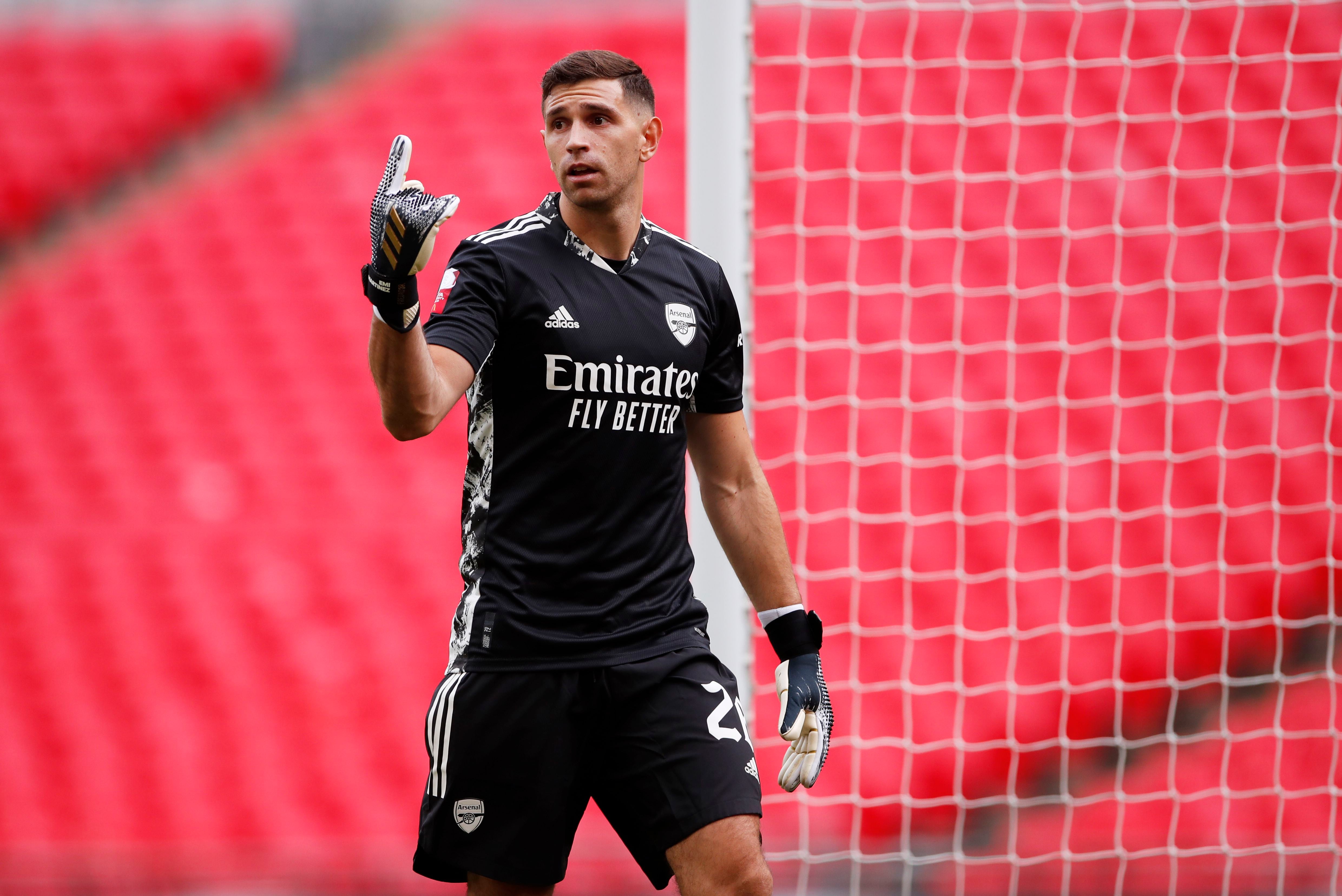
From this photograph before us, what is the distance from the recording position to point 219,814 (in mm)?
4906

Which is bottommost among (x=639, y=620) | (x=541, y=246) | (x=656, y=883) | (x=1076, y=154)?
(x=656, y=883)

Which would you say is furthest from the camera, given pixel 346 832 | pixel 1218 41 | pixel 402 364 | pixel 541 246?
pixel 1218 41

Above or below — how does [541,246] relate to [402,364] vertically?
above

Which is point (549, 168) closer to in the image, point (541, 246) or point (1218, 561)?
point (1218, 561)

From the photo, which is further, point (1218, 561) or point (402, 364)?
point (1218, 561)

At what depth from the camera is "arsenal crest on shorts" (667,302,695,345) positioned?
2.17 meters

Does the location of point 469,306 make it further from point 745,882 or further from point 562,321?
point 745,882

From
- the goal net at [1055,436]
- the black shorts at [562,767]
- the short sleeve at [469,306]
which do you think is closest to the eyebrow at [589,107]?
the short sleeve at [469,306]

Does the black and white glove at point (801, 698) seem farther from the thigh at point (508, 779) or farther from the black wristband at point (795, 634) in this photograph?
the thigh at point (508, 779)

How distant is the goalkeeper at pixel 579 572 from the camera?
206 centimetres

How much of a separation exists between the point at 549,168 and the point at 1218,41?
3.36 metres

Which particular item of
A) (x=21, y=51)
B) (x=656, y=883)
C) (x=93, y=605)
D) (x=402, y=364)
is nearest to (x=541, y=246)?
(x=402, y=364)

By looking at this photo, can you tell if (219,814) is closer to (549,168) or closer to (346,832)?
(346,832)

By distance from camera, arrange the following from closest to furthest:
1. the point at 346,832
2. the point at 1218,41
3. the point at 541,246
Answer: the point at 541,246 → the point at 346,832 → the point at 1218,41
